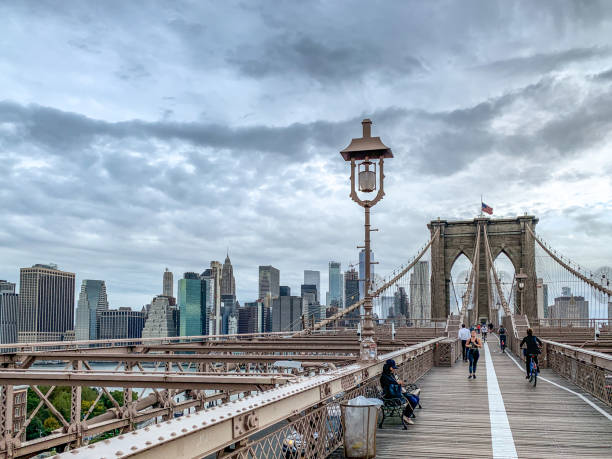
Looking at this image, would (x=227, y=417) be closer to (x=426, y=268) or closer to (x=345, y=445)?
(x=345, y=445)

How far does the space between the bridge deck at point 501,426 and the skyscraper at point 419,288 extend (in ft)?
231

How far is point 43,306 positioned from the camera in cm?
18288

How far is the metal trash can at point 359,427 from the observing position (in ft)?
24.6

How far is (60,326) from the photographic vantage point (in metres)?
183

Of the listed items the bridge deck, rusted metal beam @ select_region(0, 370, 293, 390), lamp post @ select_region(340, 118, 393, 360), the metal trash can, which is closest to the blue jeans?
the bridge deck

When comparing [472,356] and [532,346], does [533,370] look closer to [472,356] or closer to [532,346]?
[532,346]

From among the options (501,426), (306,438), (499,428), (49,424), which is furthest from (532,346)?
(49,424)

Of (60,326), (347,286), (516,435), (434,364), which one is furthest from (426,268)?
(60,326)

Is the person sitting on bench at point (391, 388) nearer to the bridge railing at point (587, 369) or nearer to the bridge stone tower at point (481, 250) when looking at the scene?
the bridge railing at point (587, 369)

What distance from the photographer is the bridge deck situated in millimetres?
8344

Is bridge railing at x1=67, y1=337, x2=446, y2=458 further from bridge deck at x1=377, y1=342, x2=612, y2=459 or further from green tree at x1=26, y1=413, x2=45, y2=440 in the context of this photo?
green tree at x1=26, y1=413, x2=45, y2=440

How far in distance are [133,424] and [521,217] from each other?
2824 inches

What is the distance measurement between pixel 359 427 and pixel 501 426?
385cm

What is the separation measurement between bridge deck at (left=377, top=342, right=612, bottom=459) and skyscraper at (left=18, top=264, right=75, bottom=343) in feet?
596
